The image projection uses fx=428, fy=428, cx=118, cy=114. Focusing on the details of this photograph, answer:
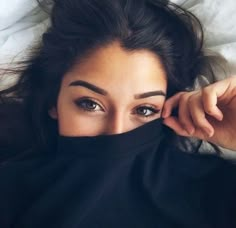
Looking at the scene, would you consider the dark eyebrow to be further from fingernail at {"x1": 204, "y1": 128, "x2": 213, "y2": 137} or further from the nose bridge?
fingernail at {"x1": 204, "y1": 128, "x2": 213, "y2": 137}

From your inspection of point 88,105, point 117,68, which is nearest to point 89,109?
point 88,105

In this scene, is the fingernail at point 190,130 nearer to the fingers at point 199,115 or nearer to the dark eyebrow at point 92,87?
the fingers at point 199,115

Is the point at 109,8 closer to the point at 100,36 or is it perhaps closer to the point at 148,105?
the point at 100,36


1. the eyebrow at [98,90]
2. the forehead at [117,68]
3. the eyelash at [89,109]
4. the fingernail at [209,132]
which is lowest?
the fingernail at [209,132]

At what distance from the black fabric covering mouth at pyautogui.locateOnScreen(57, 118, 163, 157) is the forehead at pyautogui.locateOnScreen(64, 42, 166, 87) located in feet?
0.35

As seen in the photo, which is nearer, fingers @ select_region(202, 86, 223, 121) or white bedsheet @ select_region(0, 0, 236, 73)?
fingers @ select_region(202, 86, 223, 121)

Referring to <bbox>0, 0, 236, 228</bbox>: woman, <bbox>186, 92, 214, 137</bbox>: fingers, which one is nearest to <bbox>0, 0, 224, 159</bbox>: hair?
<bbox>0, 0, 236, 228</bbox>: woman

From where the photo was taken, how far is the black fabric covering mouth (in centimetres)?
92

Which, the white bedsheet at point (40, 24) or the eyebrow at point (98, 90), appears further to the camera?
the white bedsheet at point (40, 24)

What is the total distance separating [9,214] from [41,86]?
13.3 inches

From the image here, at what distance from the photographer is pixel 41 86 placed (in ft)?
3.67

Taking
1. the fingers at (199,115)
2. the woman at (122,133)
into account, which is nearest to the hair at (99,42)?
the woman at (122,133)

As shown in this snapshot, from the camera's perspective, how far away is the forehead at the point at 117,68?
915 millimetres

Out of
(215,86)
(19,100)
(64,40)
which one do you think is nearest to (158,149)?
(215,86)
